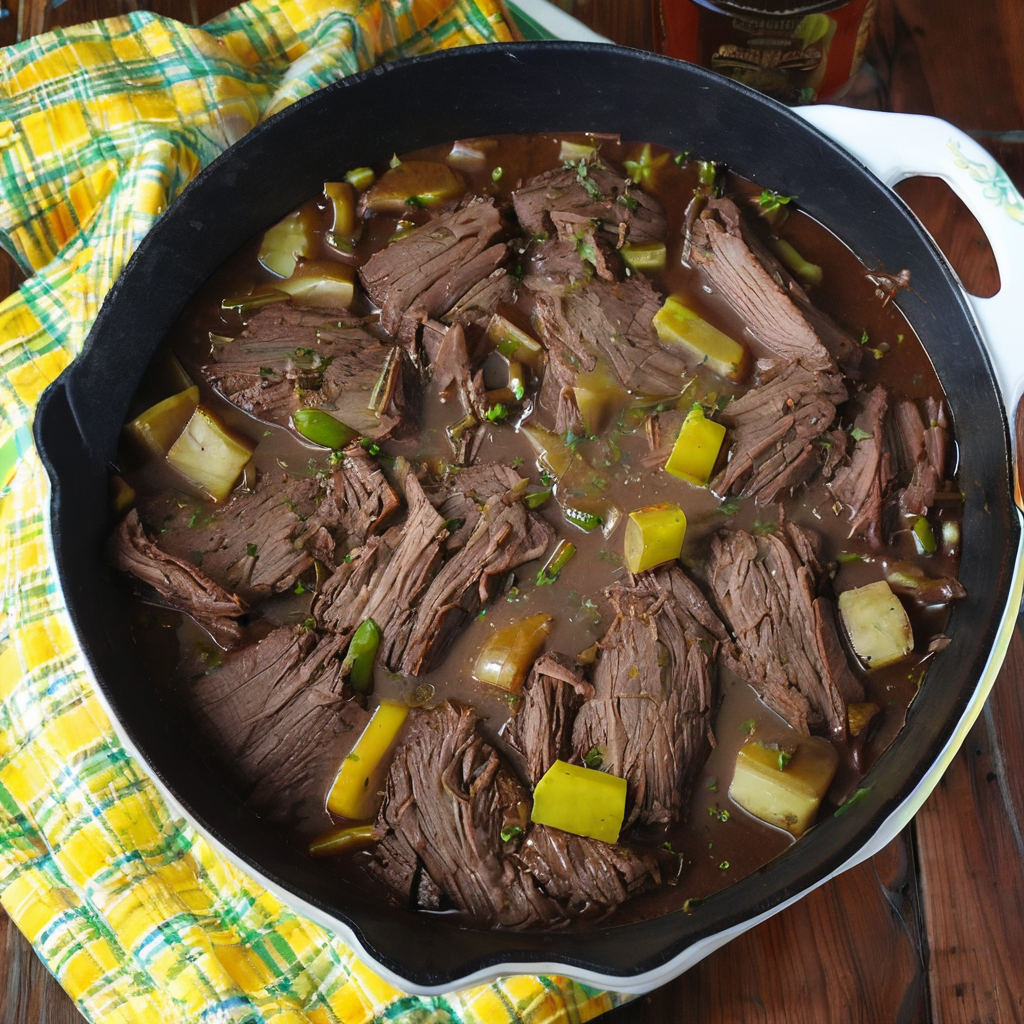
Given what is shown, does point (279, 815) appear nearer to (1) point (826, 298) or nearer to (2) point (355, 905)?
(2) point (355, 905)

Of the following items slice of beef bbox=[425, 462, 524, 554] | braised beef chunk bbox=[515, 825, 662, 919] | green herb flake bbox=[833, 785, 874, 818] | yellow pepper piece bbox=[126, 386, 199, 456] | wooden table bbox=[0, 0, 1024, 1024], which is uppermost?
yellow pepper piece bbox=[126, 386, 199, 456]

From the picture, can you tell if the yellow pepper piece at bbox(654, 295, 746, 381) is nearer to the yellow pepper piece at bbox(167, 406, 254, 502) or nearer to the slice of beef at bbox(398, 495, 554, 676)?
the slice of beef at bbox(398, 495, 554, 676)

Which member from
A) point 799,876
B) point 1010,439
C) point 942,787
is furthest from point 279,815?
point 1010,439

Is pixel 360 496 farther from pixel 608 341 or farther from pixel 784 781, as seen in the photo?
pixel 784 781

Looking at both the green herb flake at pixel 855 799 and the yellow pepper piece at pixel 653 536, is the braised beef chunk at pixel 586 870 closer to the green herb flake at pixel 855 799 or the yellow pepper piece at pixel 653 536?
the green herb flake at pixel 855 799

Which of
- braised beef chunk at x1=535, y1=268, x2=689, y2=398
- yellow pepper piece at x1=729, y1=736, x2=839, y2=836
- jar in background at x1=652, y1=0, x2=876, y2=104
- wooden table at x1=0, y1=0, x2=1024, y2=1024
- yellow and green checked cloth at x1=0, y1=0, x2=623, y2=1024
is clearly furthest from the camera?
jar in background at x1=652, y1=0, x2=876, y2=104

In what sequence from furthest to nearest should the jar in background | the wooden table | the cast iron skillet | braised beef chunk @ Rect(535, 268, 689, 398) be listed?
the jar in background
braised beef chunk @ Rect(535, 268, 689, 398)
the wooden table
the cast iron skillet

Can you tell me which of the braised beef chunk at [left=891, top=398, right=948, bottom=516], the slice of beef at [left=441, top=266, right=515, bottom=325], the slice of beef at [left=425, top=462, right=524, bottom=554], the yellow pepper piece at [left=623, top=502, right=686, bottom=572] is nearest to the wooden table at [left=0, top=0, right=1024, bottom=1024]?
the braised beef chunk at [left=891, top=398, right=948, bottom=516]

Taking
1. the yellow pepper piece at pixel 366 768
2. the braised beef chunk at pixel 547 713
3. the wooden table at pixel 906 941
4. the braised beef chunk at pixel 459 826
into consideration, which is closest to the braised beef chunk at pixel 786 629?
the braised beef chunk at pixel 547 713
